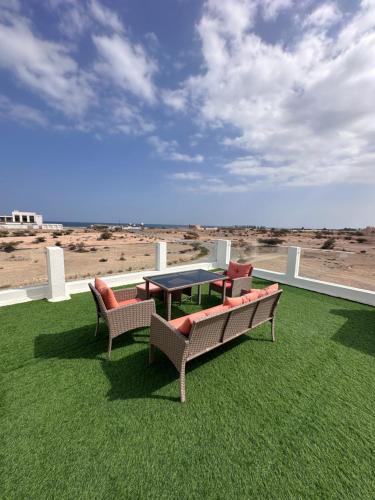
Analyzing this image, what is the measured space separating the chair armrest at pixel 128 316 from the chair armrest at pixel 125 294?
0.78 metres

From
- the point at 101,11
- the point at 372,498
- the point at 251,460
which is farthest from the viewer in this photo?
the point at 101,11

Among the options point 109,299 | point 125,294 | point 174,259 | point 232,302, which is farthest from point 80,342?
point 174,259

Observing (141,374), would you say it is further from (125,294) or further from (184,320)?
(125,294)

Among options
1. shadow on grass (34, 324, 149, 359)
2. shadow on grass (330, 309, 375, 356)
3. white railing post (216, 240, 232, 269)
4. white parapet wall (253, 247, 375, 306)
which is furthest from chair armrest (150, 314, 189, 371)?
white railing post (216, 240, 232, 269)

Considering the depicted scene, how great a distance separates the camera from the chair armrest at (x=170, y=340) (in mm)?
2357

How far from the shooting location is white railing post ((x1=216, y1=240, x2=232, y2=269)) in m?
8.43

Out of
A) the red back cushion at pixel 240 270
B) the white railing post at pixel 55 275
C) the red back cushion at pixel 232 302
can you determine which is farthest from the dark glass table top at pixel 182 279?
the white railing post at pixel 55 275

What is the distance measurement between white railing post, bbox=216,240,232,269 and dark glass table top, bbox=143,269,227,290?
3293 millimetres

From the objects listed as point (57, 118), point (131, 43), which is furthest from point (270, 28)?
point (57, 118)

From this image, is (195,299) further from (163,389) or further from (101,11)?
(101,11)

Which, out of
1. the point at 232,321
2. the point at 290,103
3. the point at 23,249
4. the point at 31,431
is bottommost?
the point at 31,431

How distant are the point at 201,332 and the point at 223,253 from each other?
625cm

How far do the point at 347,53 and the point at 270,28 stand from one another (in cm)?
216

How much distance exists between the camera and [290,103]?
7.57 meters
